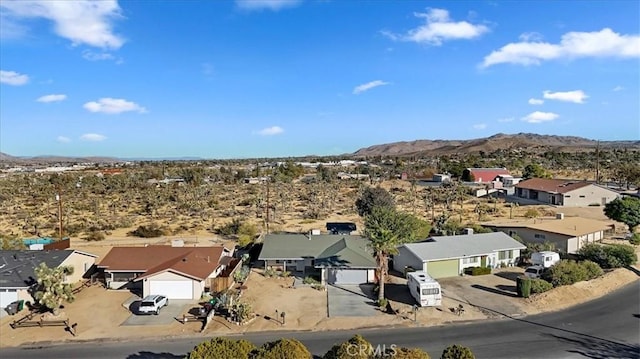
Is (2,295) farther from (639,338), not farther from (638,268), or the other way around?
(638,268)

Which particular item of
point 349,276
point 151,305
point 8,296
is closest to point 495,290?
point 349,276

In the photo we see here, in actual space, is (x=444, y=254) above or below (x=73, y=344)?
above

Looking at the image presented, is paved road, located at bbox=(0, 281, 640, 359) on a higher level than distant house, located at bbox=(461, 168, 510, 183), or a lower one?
lower

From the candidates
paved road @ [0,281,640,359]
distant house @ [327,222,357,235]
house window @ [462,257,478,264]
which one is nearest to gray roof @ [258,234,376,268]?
house window @ [462,257,478,264]

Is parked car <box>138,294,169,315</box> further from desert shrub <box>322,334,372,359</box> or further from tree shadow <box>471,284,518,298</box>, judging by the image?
tree shadow <box>471,284,518,298</box>

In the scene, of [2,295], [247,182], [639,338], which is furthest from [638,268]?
[247,182]

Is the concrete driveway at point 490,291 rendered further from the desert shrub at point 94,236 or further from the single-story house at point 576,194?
the single-story house at point 576,194

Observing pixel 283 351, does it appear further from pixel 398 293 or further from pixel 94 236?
pixel 94 236
